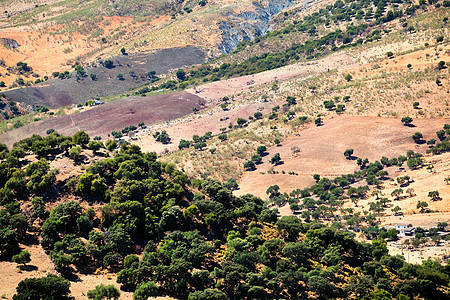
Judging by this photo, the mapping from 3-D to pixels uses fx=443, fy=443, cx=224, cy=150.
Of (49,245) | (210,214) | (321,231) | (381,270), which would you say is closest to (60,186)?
(49,245)

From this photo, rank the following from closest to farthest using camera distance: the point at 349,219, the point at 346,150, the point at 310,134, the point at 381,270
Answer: the point at 381,270 < the point at 349,219 < the point at 346,150 < the point at 310,134

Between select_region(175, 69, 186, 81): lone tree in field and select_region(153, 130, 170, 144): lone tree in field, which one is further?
select_region(175, 69, 186, 81): lone tree in field

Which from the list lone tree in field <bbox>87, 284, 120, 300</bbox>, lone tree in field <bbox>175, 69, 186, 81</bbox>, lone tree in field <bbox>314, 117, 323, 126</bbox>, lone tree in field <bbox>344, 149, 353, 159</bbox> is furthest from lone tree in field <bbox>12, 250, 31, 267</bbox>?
lone tree in field <bbox>175, 69, 186, 81</bbox>

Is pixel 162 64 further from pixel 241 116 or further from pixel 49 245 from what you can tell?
pixel 49 245

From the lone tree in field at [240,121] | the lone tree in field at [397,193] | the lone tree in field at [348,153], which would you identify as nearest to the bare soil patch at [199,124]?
the lone tree in field at [240,121]

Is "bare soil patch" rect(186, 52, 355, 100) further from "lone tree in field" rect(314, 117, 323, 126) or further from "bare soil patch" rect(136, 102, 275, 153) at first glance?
"lone tree in field" rect(314, 117, 323, 126)

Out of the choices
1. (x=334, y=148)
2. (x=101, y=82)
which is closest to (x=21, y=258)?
(x=334, y=148)
